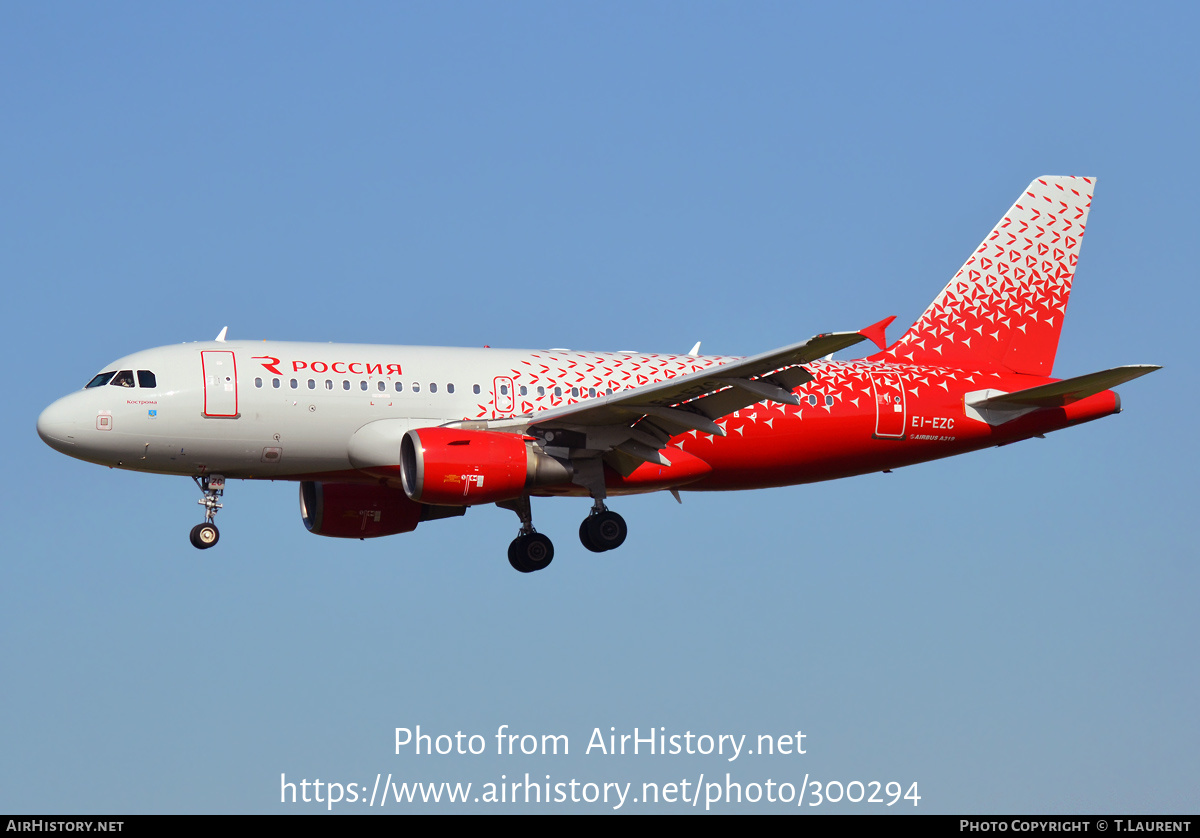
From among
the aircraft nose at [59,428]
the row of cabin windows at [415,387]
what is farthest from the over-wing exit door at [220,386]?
the aircraft nose at [59,428]

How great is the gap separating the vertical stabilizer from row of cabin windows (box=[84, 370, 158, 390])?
56.8 feet

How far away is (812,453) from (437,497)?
9265 mm

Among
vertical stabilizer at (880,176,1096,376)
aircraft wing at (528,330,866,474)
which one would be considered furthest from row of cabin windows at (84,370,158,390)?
vertical stabilizer at (880,176,1096,376)

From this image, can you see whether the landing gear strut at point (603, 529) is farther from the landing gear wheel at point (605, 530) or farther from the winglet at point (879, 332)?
the winglet at point (879, 332)

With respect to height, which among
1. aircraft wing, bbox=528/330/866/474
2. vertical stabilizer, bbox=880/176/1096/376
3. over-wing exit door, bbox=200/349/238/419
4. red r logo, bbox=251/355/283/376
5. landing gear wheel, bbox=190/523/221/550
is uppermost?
vertical stabilizer, bbox=880/176/1096/376

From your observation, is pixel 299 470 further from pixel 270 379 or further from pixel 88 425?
pixel 88 425

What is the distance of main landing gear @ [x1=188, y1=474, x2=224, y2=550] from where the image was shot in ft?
117

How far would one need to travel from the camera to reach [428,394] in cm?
3625

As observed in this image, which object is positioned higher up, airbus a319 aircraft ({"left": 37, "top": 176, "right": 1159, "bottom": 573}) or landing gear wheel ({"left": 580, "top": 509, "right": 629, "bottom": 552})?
airbus a319 aircraft ({"left": 37, "top": 176, "right": 1159, "bottom": 573})

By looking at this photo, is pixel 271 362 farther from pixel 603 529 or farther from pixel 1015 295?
pixel 1015 295

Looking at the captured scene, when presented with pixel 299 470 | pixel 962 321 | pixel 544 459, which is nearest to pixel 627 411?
pixel 544 459

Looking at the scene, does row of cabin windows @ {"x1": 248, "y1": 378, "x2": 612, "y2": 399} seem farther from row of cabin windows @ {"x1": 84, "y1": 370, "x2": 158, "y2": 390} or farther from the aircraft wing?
the aircraft wing

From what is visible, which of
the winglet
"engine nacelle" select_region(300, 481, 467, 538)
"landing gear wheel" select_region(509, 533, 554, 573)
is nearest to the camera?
the winglet

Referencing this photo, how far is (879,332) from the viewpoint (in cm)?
3091
